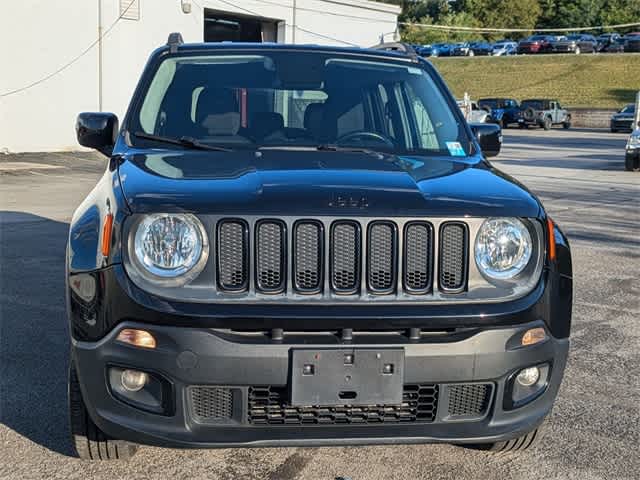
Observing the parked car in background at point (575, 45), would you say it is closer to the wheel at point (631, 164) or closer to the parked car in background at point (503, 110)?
the parked car in background at point (503, 110)

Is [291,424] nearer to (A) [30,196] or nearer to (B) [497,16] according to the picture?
(A) [30,196]

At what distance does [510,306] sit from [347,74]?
210 cm

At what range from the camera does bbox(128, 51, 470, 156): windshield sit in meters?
4.20

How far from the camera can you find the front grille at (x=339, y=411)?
2957 mm

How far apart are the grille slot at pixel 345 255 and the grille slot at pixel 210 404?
1.80ft

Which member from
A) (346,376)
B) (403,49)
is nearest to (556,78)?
(403,49)

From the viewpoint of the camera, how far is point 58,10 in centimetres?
2311

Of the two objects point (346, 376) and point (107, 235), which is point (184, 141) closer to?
point (107, 235)

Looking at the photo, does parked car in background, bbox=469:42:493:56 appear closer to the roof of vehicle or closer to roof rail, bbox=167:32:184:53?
the roof of vehicle

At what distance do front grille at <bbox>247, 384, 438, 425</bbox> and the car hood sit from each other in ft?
Result: 2.10

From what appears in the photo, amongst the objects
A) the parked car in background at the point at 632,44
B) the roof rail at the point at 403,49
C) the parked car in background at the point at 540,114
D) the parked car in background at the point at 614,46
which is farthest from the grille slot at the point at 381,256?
the parked car in background at the point at 614,46

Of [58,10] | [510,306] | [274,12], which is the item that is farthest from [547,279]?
[274,12]

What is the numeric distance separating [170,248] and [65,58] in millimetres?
22117

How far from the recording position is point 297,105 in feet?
14.4
